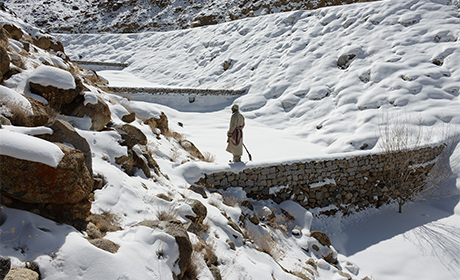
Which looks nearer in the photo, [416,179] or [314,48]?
[416,179]

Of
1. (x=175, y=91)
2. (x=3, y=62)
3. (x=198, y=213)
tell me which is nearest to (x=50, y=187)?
(x=198, y=213)

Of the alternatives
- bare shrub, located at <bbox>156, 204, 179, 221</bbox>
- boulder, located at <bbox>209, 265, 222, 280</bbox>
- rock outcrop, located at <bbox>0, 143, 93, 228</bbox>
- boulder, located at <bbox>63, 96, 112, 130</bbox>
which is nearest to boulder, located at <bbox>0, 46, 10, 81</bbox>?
boulder, located at <bbox>63, 96, 112, 130</bbox>

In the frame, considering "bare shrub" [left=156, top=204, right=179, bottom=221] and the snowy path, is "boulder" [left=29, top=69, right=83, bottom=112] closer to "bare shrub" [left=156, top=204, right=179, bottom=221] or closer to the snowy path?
"bare shrub" [left=156, top=204, right=179, bottom=221]

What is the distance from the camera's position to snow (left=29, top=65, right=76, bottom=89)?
4207mm

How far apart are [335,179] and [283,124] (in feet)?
16.1

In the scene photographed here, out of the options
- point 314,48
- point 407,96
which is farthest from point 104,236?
point 314,48

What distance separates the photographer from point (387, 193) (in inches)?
332

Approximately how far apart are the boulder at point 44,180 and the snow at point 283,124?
12 centimetres

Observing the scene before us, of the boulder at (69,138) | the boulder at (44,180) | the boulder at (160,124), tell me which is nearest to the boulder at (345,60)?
the boulder at (160,124)

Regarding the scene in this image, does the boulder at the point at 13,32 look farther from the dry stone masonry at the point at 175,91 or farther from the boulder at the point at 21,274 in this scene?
the boulder at the point at 21,274

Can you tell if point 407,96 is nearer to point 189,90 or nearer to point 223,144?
point 223,144

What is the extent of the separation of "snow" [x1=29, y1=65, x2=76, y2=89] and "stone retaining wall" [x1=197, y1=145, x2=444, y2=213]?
3088 millimetres

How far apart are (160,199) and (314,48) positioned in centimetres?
1422

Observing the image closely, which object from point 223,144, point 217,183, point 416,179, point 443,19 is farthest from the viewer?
point 443,19
